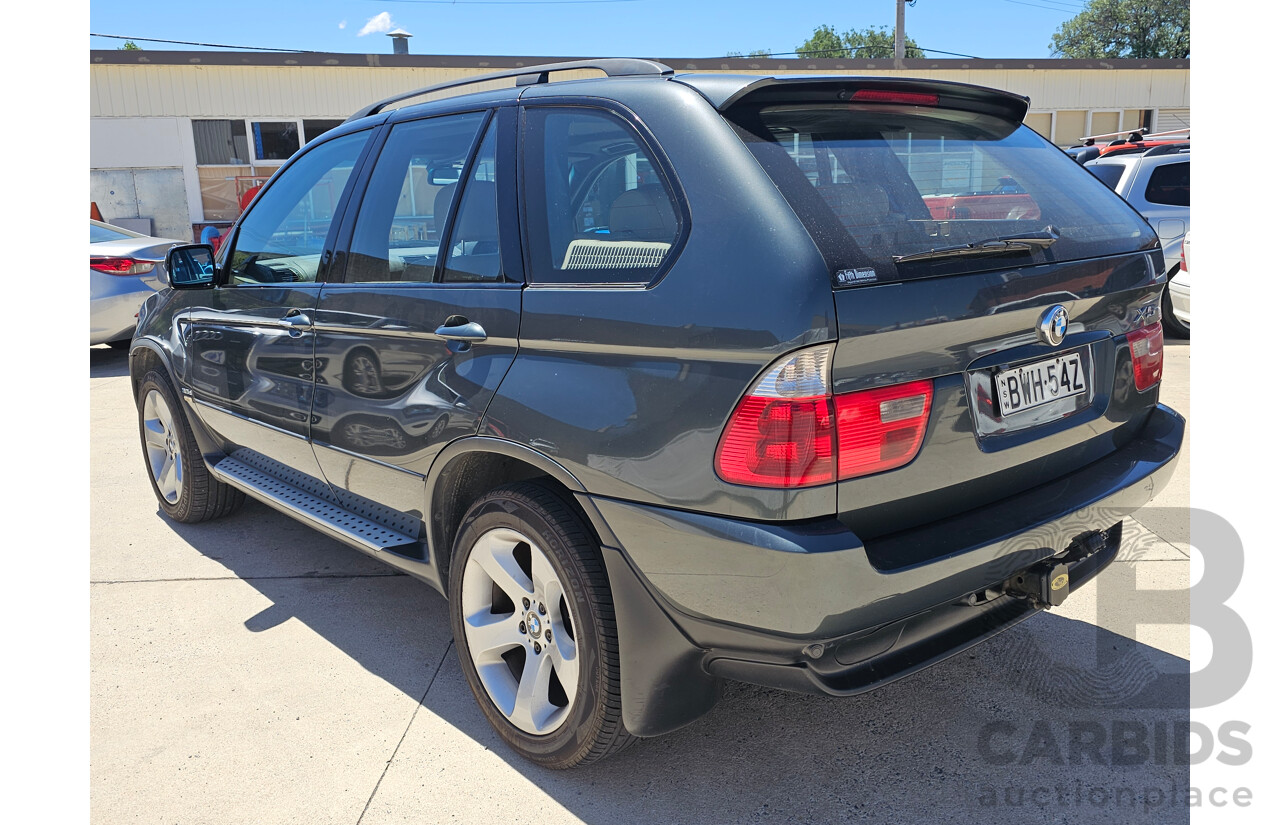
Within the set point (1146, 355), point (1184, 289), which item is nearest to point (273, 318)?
point (1146, 355)

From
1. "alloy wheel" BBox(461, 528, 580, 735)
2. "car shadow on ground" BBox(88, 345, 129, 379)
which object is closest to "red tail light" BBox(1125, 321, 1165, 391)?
"alloy wheel" BBox(461, 528, 580, 735)

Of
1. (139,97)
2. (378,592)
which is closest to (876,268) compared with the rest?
(378,592)

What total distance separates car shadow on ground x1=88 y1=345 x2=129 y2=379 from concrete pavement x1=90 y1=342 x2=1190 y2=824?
5.99 m

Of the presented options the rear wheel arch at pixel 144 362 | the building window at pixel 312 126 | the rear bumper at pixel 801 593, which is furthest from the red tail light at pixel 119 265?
the building window at pixel 312 126

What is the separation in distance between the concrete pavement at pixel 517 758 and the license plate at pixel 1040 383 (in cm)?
105

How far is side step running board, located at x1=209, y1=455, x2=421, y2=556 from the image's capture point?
3008mm

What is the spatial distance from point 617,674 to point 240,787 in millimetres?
1217

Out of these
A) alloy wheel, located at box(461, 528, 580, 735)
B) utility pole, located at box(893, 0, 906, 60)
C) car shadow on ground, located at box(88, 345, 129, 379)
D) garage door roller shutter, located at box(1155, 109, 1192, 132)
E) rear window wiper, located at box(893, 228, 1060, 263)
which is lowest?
alloy wheel, located at box(461, 528, 580, 735)

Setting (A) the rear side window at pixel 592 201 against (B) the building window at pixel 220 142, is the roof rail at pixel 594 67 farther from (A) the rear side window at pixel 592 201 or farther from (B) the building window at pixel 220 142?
(B) the building window at pixel 220 142

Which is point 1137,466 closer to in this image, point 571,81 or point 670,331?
point 670,331

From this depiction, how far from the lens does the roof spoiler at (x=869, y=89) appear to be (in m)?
2.19

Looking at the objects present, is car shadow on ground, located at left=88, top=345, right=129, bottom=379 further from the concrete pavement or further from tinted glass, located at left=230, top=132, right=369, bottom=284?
the concrete pavement

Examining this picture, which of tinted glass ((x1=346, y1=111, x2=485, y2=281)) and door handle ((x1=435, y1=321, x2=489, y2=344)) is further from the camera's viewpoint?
tinted glass ((x1=346, y1=111, x2=485, y2=281))

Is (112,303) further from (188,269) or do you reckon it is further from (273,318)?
(273,318)
